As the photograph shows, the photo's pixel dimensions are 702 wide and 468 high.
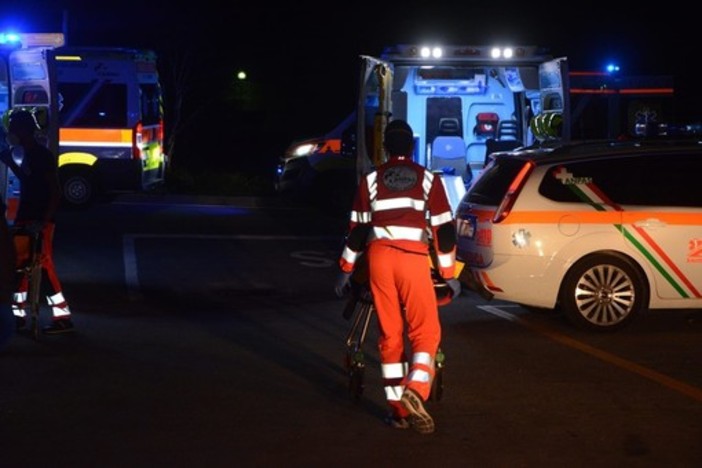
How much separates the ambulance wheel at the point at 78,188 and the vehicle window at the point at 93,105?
0.85m

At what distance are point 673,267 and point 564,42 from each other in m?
29.3

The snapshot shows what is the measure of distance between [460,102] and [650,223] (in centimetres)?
908

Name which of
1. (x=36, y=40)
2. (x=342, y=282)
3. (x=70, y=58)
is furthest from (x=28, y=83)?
(x=70, y=58)

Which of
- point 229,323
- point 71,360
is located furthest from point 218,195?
point 71,360

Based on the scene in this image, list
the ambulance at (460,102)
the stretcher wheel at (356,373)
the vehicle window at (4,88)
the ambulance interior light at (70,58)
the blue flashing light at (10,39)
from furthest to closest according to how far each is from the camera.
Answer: the ambulance interior light at (70,58), the ambulance at (460,102), the vehicle window at (4,88), the blue flashing light at (10,39), the stretcher wheel at (356,373)

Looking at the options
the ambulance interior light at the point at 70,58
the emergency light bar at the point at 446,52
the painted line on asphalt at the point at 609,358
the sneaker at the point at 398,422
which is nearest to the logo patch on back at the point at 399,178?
the sneaker at the point at 398,422

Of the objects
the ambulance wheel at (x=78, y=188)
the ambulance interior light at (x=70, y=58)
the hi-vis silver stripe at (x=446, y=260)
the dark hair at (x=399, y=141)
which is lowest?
the ambulance wheel at (x=78, y=188)

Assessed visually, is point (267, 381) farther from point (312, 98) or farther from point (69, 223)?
point (312, 98)

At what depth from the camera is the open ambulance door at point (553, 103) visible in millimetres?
15859

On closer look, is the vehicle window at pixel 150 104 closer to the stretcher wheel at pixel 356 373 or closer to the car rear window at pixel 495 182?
the car rear window at pixel 495 182

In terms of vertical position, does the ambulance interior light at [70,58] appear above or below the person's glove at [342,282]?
above

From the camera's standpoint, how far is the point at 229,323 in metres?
11.6

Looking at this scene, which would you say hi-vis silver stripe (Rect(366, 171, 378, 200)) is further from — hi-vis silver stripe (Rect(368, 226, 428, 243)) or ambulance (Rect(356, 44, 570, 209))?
ambulance (Rect(356, 44, 570, 209))

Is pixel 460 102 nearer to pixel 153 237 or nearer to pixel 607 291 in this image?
pixel 153 237
